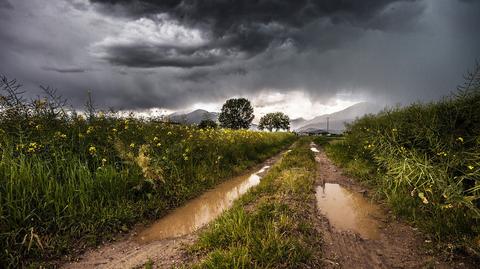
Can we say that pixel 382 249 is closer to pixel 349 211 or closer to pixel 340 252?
pixel 340 252

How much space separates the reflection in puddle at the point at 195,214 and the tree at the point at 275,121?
322 ft

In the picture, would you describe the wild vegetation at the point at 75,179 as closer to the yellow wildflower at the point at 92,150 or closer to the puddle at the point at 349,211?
the yellow wildflower at the point at 92,150

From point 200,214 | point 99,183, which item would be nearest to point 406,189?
point 200,214

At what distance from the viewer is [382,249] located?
4.45 m

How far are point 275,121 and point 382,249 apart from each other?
337 ft

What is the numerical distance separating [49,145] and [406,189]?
27.5 feet

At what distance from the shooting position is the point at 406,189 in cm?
646

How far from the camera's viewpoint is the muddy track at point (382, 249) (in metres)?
3.91

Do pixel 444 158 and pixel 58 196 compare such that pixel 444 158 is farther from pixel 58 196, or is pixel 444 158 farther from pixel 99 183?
pixel 58 196

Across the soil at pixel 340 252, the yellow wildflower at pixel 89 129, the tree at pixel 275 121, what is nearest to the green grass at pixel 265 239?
the soil at pixel 340 252

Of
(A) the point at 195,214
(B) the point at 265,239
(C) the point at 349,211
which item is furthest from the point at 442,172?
(A) the point at 195,214

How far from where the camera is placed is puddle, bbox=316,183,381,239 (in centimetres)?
535

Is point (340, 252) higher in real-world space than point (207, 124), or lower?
A: lower

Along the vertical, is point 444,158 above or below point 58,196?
above
